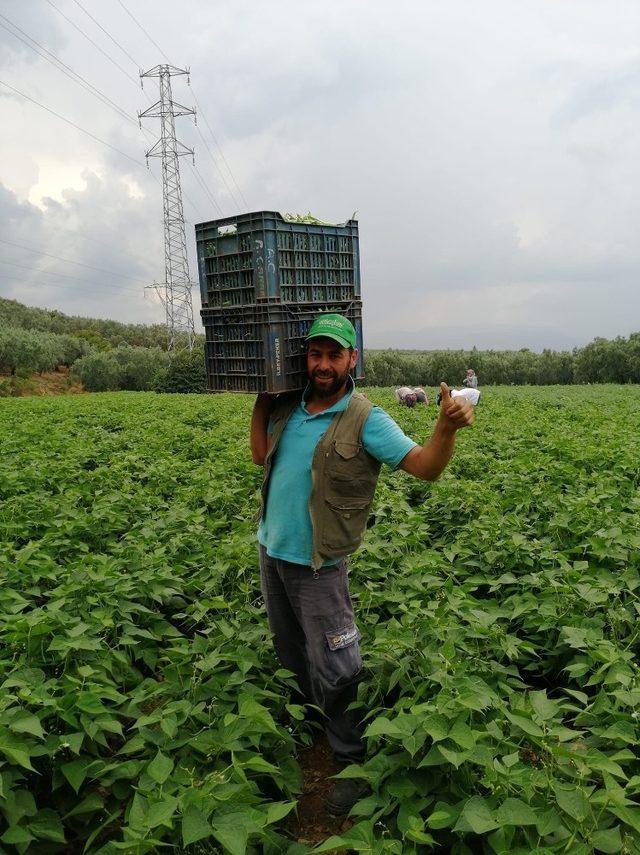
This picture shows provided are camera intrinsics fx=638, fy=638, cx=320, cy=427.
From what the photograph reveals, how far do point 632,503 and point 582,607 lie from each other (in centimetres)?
205

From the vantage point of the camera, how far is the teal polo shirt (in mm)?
2973

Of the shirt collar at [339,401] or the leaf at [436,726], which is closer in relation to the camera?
the leaf at [436,726]

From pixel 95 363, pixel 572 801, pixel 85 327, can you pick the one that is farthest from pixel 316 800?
pixel 85 327

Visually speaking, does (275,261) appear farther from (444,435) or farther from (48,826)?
(48,826)

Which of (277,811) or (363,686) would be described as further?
(363,686)

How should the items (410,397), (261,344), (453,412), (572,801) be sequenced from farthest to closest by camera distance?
(410,397) → (261,344) → (453,412) → (572,801)

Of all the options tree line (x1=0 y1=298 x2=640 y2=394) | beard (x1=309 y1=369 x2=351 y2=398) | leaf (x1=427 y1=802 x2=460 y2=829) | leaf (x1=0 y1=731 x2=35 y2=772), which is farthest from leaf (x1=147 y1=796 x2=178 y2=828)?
tree line (x1=0 y1=298 x2=640 y2=394)

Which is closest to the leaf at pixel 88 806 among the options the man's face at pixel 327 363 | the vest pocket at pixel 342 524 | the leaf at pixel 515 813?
the vest pocket at pixel 342 524

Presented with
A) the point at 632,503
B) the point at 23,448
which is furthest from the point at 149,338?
the point at 632,503

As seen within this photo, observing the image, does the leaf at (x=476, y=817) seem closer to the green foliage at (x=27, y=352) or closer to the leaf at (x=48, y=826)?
the leaf at (x=48, y=826)

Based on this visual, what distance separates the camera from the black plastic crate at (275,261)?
3404 millimetres

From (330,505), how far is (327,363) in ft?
2.21

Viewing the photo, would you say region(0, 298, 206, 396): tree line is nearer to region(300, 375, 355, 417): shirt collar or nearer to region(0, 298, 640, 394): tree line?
region(0, 298, 640, 394): tree line

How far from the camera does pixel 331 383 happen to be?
10.1 ft
